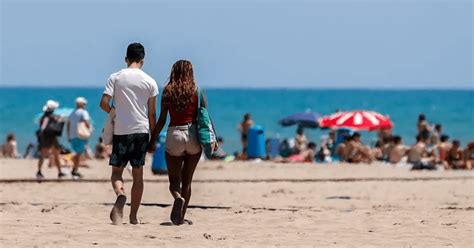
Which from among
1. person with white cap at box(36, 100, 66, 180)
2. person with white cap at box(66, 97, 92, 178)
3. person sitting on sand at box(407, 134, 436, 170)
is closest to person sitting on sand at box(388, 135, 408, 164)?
person sitting on sand at box(407, 134, 436, 170)

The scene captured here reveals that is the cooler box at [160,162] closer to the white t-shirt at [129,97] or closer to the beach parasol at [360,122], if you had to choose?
the beach parasol at [360,122]

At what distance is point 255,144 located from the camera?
83.3 ft

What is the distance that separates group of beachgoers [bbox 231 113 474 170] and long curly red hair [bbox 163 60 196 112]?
12606mm

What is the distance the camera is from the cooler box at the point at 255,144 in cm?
2534

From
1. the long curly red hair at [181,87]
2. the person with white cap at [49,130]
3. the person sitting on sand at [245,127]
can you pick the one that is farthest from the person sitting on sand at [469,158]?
the long curly red hair at [181,87]

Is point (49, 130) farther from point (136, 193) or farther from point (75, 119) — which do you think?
point (136, 193)

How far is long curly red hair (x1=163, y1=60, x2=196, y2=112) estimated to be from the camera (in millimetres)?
10391

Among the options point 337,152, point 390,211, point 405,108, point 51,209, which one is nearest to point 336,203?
point 390,211

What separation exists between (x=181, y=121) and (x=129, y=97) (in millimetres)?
509

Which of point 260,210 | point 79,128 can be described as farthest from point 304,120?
point 260,210

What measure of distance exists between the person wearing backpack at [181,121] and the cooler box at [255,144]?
1477 centimetres

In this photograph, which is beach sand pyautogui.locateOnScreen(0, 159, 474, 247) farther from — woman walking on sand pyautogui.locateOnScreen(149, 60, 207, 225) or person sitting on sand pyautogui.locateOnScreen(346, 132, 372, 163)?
person sitting on sand pyautogui.locateOnScreen(346, 132, 372, 163)

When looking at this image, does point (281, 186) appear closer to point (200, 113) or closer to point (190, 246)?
point (200, 113)

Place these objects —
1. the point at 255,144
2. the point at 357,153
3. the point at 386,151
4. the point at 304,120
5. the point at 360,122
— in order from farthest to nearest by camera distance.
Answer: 1. the point at 304,120
2. the point at 360,122
3. the point at 386,151
4. the point at 255,144
5. the point at 357,153
